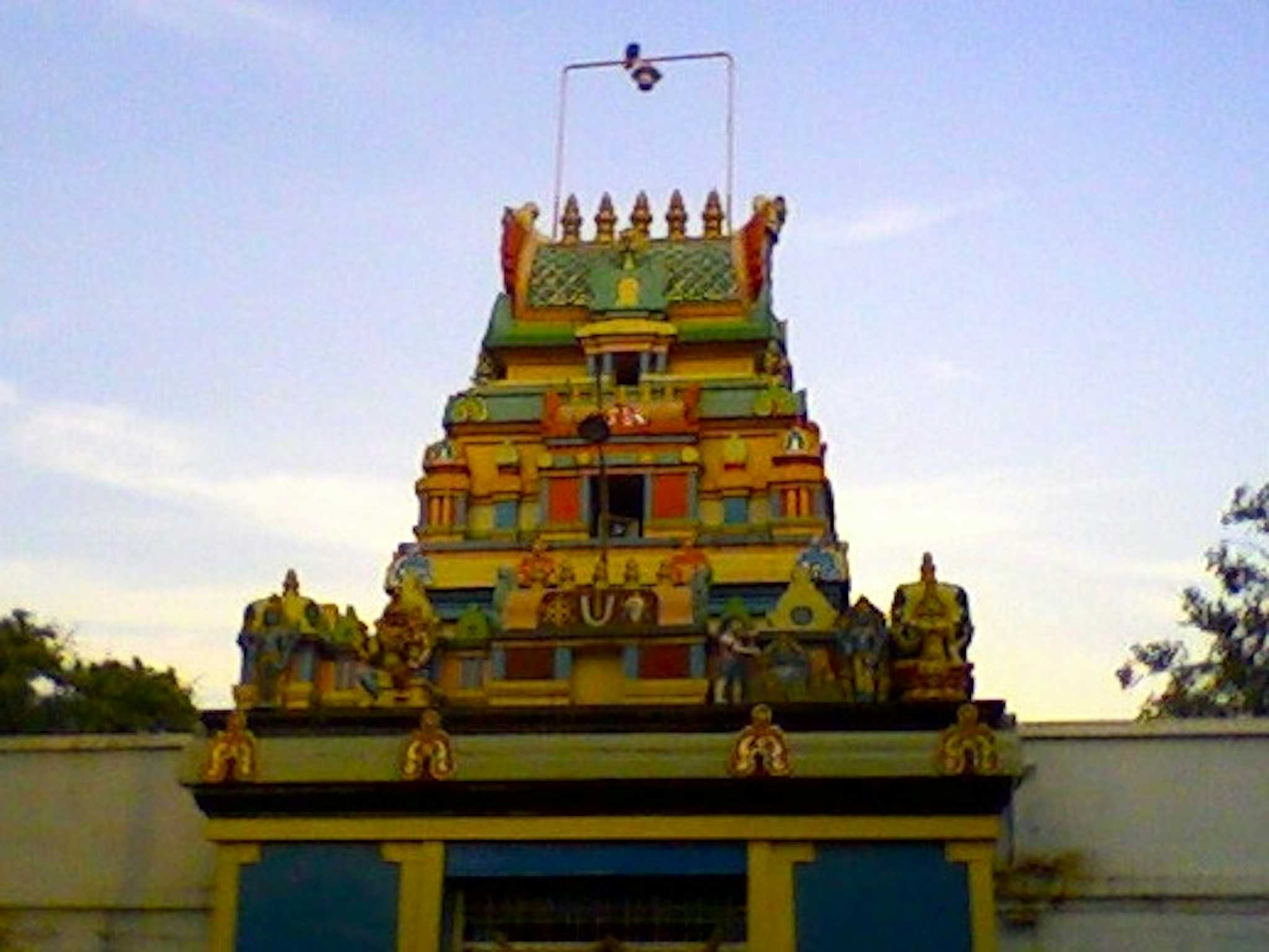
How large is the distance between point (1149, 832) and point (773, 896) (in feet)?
18.2

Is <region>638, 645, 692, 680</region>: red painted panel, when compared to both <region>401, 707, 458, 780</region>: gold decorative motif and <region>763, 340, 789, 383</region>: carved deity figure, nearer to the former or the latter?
<region>401, 707, 458, 780</region>: gold decorative motif

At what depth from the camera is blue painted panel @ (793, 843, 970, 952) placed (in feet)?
55.7

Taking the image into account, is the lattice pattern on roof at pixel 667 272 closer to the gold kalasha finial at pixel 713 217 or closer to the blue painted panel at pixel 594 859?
the gold kalasha finial at pixel 713 217

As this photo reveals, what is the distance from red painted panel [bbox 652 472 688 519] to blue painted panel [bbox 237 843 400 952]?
28.5ft

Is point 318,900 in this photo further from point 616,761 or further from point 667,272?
point 667,272

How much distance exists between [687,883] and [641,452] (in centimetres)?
922

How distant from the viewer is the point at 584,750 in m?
17.8

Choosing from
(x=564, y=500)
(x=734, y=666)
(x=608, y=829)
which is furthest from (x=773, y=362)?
(x=608, y=829)

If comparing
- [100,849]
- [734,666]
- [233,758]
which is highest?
[734,666]

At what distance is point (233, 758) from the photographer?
1816cm

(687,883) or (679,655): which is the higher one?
(679,655)

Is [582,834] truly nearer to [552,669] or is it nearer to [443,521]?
[552,669]

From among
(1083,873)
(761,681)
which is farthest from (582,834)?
(1083,873)

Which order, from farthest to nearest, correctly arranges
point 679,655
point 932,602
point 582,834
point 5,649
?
point 5,649 → point 679,655 → point 932,602 → point 582,834
